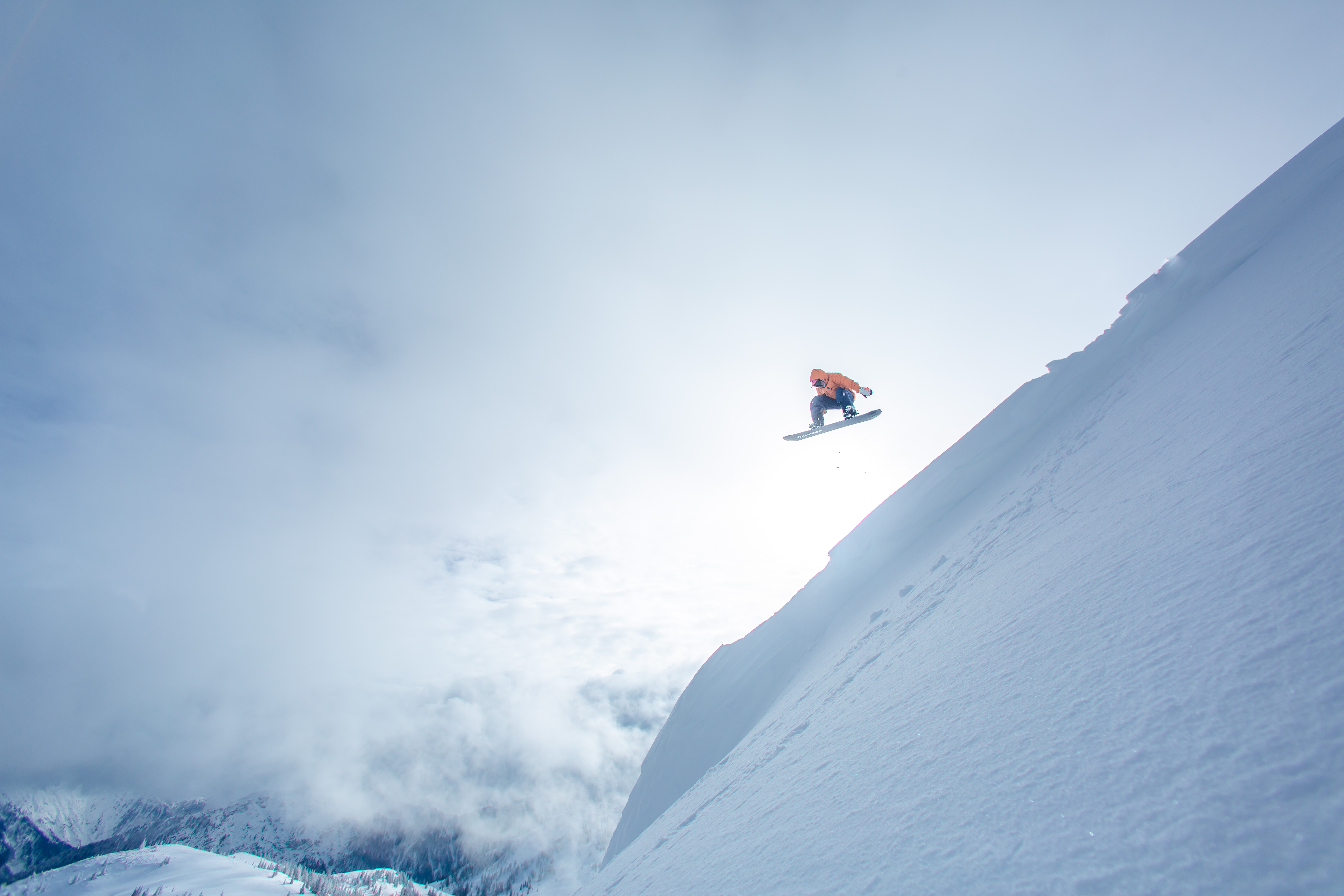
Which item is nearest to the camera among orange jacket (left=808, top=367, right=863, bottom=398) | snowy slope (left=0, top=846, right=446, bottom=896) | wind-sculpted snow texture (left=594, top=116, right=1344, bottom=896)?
wind-sculpted snow texture (left=594, top=116, right=1344, bottom=896)

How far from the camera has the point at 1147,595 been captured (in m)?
2.57

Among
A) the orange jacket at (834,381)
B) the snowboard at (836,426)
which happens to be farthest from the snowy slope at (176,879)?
the orange jacket at (834,381)

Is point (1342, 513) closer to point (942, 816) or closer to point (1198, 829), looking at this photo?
point (1198, 829)

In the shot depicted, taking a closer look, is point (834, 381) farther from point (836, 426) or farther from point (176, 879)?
point (176, 879)

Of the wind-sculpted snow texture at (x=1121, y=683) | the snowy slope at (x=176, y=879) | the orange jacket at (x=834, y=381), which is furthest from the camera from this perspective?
the snowy slope at (x=176, y=879)

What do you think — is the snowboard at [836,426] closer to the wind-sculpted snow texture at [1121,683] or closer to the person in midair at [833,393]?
the person in midair at [833,393]

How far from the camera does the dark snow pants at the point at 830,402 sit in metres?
10.7

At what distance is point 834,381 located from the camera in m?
10.5

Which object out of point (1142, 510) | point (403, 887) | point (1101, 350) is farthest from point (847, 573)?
point (403, 887)

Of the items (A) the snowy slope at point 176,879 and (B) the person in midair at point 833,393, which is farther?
(A) the snowy slope at point 176,879

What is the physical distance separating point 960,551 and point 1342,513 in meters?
5.46

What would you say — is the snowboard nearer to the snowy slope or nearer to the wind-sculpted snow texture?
the wind-sculpted snow texture

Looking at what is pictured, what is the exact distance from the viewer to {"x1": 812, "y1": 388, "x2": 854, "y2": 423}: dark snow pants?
10680 millimetres

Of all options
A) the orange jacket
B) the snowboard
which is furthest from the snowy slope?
the orange jacket
